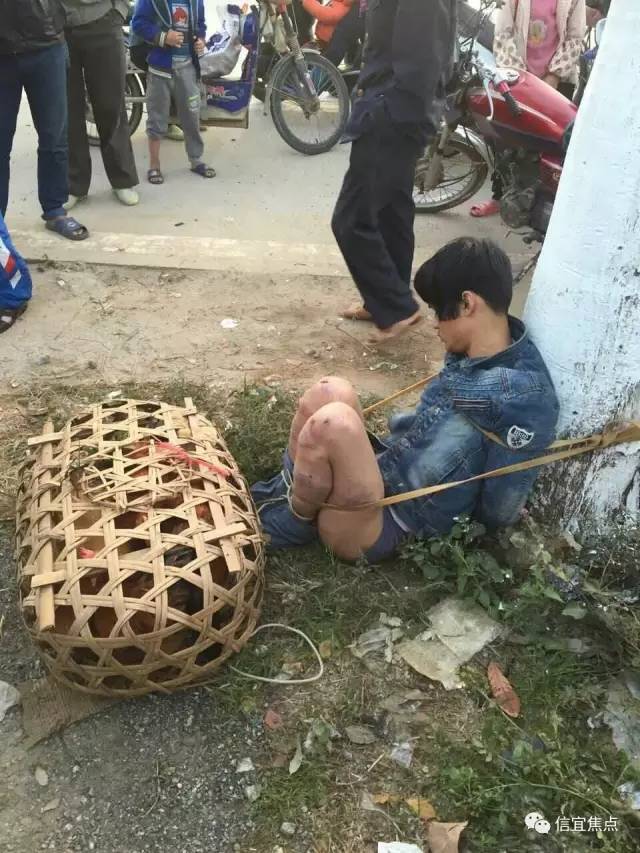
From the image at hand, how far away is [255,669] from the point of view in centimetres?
213

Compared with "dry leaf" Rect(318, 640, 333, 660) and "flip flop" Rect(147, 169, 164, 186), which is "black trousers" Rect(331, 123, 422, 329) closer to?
"dry leaf" Rect(318, 640, 333, 660)

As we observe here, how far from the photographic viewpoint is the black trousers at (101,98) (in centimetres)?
441

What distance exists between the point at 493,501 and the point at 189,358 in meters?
1.81

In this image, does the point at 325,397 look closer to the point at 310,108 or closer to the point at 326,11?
the point at 310,108

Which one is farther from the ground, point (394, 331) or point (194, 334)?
point (394, 331)

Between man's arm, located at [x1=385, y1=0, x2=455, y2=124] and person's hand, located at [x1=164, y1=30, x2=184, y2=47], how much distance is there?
8.11 ft

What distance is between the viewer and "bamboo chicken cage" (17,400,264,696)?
1851mm

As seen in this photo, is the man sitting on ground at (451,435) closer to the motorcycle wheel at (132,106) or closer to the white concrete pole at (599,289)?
the white concrete pole at (599,289)

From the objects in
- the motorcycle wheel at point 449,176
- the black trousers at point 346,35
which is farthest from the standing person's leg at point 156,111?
the black trousers at point 346,35

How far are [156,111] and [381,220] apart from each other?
8.35ft

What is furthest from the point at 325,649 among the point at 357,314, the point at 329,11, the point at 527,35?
the point at 329,11

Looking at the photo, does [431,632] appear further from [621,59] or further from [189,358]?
[189,358]

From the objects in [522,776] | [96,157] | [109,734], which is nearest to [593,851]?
[522,776]

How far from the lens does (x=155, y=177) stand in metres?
5.57
